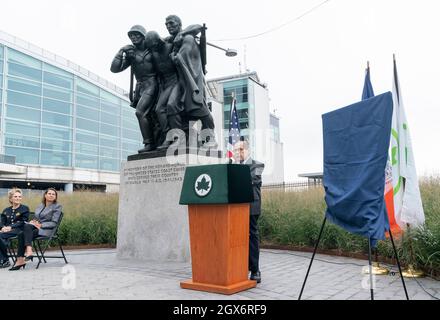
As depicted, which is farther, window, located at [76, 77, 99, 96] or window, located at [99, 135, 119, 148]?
window, located at [99, 135, 119, 148]

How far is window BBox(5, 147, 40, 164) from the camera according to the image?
38938mm

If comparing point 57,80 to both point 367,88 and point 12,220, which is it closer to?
point 12,220

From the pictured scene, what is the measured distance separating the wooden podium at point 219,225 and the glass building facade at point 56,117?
38.5 metres

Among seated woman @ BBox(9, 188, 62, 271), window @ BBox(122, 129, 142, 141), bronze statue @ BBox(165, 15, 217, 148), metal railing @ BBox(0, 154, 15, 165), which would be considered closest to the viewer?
seated woman @ BBox(9, 188, 62, 271)

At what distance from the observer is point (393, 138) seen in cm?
535

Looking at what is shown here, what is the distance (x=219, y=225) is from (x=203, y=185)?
1.74 ft

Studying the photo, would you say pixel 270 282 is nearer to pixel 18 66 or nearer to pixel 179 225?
pixel 179 225

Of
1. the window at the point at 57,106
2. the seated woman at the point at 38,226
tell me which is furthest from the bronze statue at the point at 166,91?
the window at the point at 57,106

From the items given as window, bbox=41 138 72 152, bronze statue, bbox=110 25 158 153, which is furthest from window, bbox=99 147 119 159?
bronze statue, bbox=110 25 158 153

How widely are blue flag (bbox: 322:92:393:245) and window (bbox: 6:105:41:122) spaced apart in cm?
4048

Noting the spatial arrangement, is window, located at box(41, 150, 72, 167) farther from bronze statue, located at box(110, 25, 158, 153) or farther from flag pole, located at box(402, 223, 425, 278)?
flag pole, located at box(402, 223, 425, 278)

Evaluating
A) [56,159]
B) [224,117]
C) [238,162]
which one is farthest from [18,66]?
[238,162]

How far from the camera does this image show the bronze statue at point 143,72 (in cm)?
870
